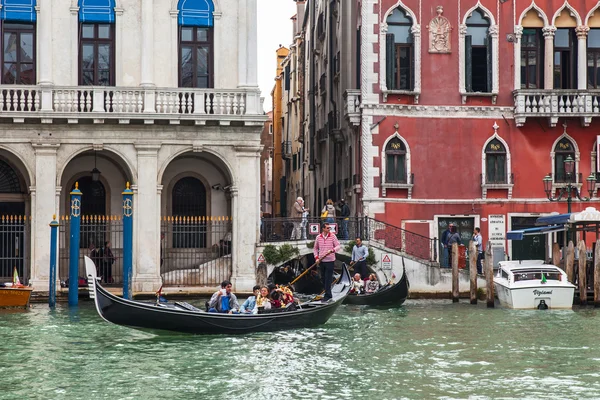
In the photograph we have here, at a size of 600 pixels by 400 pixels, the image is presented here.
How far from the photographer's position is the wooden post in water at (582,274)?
88.2 feet

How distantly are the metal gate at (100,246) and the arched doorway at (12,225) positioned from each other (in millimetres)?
929

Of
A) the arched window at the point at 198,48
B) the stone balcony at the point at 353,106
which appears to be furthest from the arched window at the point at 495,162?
the arched window at the point at 198,48

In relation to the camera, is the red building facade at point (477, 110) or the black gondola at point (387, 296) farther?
the red building facade at point (477, 110)

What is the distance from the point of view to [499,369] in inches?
683

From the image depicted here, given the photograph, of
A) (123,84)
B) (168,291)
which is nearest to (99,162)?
(123,84)

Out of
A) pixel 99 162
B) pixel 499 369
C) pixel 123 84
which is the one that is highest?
pixel 123 84

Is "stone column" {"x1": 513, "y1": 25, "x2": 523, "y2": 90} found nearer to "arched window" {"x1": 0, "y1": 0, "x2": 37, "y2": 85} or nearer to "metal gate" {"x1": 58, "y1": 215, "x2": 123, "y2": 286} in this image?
"metal gate" {"x1": 58, "y1": 215, "x2": 123, "y2": 286}

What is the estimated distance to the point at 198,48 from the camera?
97.9ft

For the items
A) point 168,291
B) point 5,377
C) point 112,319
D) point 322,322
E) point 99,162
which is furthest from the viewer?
point 99,162

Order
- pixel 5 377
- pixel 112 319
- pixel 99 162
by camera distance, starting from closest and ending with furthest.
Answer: pixel 5 377
pixel 112 319
pixel 99 162

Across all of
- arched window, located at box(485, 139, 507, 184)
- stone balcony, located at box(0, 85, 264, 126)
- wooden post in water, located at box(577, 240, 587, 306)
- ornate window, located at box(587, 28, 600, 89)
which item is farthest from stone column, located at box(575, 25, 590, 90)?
stone balcony, located at box(0, 85, 264, 126)

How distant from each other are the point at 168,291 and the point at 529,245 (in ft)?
34.9

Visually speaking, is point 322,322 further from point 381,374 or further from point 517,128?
point 517,128

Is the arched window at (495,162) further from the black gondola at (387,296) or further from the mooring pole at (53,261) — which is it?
the mooring pole at (53,261)
